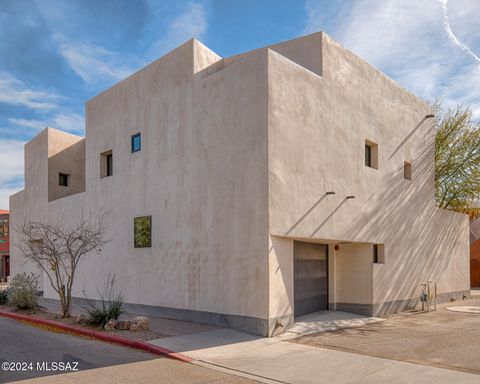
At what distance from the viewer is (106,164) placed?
59.5 feet

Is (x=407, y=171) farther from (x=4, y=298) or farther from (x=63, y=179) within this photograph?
(x=4, y=298)

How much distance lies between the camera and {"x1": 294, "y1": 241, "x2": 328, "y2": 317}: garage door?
1342 centimetres

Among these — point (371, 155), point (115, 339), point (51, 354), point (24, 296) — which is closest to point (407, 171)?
point (371, 155)

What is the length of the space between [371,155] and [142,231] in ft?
27.6

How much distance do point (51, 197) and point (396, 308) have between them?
16.4 meters

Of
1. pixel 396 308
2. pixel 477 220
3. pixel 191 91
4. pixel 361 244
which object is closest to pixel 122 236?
pixel 191 91

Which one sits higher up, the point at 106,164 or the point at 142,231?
the point at 106,164

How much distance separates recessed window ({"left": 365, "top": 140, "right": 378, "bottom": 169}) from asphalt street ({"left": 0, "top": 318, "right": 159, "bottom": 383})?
33.0 ft

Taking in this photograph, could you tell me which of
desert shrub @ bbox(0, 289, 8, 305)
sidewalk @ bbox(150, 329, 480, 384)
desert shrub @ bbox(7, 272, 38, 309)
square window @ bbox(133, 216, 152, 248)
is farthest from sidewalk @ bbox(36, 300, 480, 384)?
desert shrub @ bbox(0, 289, 8, 305)

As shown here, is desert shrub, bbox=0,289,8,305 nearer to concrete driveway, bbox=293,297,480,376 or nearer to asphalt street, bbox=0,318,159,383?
asphalt street, bbox=0,318,159,383

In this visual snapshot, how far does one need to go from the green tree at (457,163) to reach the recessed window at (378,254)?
13251 mm

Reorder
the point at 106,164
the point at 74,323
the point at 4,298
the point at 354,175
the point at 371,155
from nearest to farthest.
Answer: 1. the point at 74,323
2. the point at 354,175
3. the point at 371,155
4. the point at 4,298
5. the point at 106,164

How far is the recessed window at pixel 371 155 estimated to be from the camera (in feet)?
51.5

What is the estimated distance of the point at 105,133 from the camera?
699 inches
